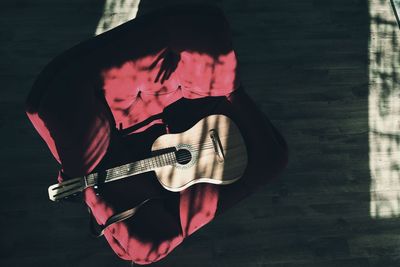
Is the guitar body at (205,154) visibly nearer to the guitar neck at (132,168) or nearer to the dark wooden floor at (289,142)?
the guitar neck at (132,168)

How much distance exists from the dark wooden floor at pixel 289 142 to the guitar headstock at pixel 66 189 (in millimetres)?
777

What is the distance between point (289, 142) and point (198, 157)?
3.50 feet

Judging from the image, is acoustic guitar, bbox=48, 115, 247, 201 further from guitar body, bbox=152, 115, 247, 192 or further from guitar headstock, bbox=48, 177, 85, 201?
guitar headstock, bbox=48, 177, 85, 201

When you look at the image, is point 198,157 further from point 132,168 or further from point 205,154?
point 132,168

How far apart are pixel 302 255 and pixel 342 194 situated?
613mm

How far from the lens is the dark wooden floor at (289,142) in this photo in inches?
108

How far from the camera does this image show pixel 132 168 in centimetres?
214

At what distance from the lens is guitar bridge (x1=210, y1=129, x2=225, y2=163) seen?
7.33ft

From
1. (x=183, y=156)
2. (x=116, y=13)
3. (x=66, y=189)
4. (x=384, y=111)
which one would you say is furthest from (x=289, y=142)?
(x=116, y=13)

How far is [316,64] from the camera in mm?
3152

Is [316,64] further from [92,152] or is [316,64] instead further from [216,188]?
[92,152]

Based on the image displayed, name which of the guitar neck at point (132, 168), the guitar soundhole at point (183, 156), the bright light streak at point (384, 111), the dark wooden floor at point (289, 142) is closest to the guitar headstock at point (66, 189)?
the guitar neck at point (132, 168)

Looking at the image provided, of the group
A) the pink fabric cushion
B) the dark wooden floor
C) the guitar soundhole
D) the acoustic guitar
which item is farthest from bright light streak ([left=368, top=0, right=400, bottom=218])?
the guitar soundhole

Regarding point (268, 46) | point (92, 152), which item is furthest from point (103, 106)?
point (268, 46)
